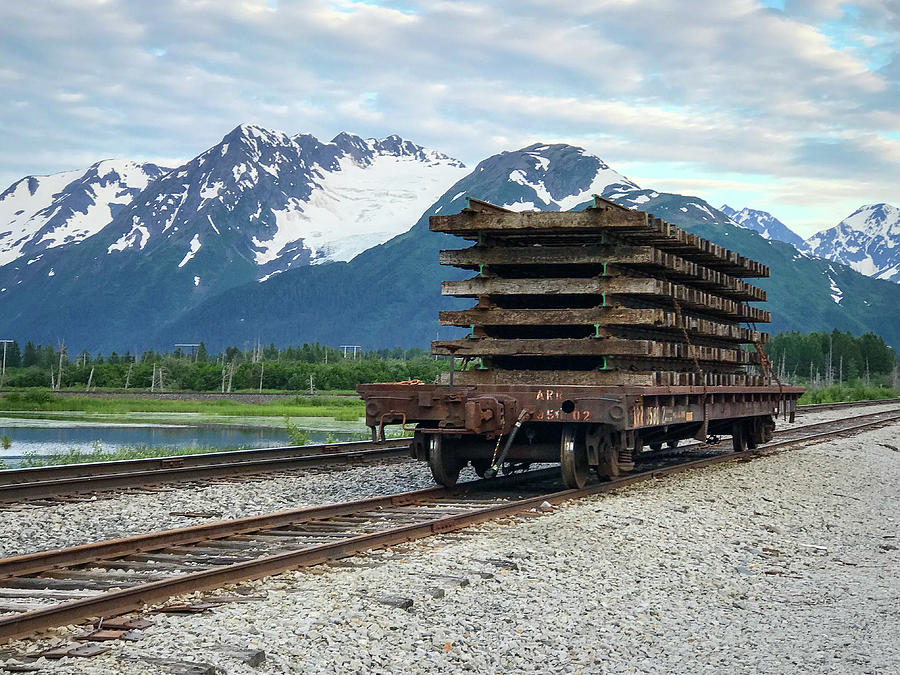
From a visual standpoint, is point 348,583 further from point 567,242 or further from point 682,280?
point 682,280

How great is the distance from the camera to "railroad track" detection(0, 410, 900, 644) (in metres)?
6.83

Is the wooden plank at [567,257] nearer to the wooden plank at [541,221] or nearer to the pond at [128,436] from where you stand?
the wooden plank at [541,221]

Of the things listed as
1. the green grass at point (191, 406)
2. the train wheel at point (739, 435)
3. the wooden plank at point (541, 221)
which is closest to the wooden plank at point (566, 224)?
the wooden plank at point (541, 221)

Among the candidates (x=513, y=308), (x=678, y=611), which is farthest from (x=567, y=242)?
(x=678, y=611)

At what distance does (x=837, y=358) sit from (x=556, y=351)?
163307mm

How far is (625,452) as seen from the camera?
1349 centimetres

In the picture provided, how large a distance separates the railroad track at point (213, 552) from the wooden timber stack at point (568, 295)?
169 cm

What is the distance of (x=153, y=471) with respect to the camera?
15.3 m

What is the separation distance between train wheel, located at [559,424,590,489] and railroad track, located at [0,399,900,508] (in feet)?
16.9

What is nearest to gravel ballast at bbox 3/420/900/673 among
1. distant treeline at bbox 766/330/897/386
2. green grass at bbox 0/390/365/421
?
green grass at bbox 0/390/365/421

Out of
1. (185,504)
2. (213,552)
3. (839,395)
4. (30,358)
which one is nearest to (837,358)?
(839,395)

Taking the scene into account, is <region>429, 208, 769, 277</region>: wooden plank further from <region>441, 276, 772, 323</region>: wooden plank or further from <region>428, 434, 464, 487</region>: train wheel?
<region>428, 434, 464, 487</region>: train wheel

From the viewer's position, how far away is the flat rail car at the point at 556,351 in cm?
1223

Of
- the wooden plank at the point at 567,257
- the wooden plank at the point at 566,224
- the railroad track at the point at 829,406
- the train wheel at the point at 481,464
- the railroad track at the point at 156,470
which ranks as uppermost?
the wooden plank at the point at 566,224
